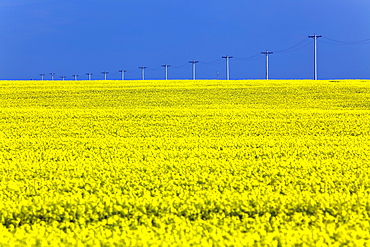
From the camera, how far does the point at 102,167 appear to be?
1372 centimetres

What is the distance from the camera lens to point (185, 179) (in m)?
12.0

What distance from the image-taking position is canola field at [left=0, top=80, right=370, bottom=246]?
26.3 ft

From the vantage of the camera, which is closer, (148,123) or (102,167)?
(102,167)

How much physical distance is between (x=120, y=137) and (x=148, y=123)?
15.1 ft

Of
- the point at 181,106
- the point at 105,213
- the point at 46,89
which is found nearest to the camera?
the point at 105,213

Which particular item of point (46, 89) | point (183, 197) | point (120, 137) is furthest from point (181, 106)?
point (183, 197)

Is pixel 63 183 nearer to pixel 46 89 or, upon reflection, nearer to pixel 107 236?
pixel 107 236

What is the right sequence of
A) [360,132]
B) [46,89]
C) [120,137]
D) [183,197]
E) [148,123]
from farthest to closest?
[46,89], [148,123], [360,132], [120,137], [183,197]

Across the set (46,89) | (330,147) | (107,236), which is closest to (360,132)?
(330,147)

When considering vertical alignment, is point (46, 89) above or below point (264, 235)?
above

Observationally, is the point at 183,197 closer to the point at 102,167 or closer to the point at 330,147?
the point at 102,167

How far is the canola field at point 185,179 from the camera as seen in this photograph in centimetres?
802

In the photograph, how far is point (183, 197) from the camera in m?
10.2

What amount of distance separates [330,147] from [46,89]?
31903 mm
